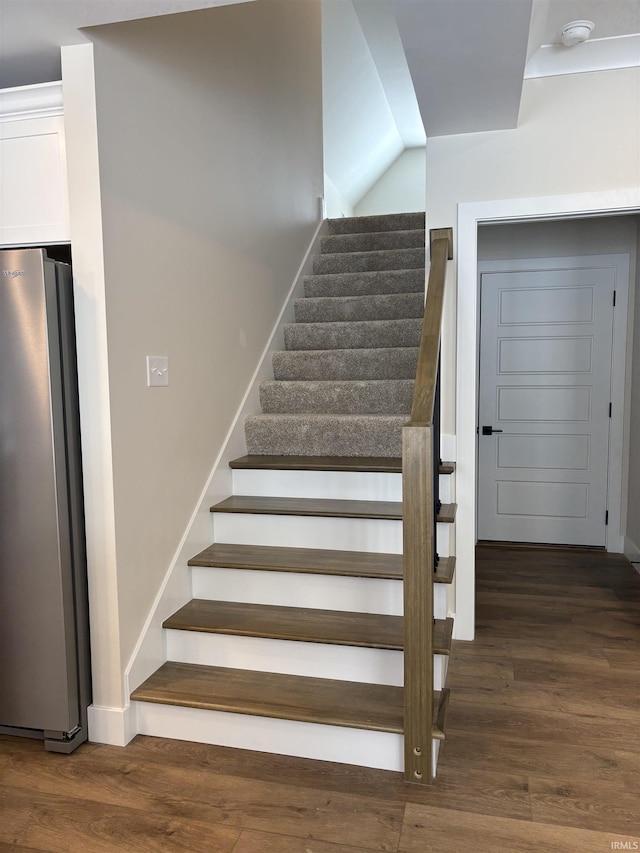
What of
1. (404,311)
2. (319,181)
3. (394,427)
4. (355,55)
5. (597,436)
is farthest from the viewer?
(355,55)

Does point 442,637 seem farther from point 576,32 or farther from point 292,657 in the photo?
point 576,32

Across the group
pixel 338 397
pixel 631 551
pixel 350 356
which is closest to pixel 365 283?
pixel 350 356

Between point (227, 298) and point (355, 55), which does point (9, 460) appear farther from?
point (355, 55)

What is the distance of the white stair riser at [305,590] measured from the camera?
2377 mm

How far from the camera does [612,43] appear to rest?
261cm

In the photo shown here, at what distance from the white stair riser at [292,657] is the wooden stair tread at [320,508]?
56cm

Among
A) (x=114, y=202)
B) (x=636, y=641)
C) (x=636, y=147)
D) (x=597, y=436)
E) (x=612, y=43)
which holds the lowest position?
(x=636, y=641)

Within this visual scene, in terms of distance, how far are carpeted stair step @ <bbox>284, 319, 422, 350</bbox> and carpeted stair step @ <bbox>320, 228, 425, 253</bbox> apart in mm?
1042

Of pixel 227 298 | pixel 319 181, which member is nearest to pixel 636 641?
pixel 227 298

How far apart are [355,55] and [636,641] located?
4.84m

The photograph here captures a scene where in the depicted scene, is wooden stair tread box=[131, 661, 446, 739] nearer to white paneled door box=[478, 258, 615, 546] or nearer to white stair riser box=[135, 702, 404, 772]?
white stair riser box=[135, 702, 404, 772]

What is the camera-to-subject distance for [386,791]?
1.87 meters

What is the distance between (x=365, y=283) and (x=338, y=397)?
1.14m

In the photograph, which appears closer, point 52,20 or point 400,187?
point 52,20
